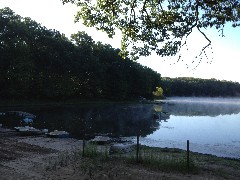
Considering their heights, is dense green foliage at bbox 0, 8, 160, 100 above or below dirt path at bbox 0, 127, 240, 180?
above

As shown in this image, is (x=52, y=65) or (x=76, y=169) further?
(x=52, y=65)

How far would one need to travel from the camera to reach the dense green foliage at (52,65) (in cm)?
6831

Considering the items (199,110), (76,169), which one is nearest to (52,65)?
(199,110)

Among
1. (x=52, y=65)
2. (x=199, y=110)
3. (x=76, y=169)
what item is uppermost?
(x=52, y=65)

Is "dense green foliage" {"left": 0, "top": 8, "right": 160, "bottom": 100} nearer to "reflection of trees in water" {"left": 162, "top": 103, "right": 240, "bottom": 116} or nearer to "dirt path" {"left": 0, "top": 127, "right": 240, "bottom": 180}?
"reflection of trees in water" {"left": 162, "top": 103, "right": 240, "bottom": 116}

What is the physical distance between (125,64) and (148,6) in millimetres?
105949

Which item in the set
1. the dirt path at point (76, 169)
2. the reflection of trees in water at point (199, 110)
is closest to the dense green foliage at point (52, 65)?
the reflection of trees in water at point (199, 110)

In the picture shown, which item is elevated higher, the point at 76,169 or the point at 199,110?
the point at 76,169

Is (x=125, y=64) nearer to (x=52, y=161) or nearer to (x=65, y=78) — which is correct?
(x=65, y=78)

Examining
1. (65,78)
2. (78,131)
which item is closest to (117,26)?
(78,131)

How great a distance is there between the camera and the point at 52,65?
84.8 m

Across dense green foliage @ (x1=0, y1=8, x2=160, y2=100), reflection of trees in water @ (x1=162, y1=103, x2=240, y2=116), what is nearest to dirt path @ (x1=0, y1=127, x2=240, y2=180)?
dense green foliage @ (x1=0, y1=8, x2=160, y2=100)

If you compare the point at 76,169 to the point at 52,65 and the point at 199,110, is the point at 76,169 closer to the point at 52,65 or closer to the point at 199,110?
the point at 52,65

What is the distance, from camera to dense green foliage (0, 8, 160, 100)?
2689 inches
